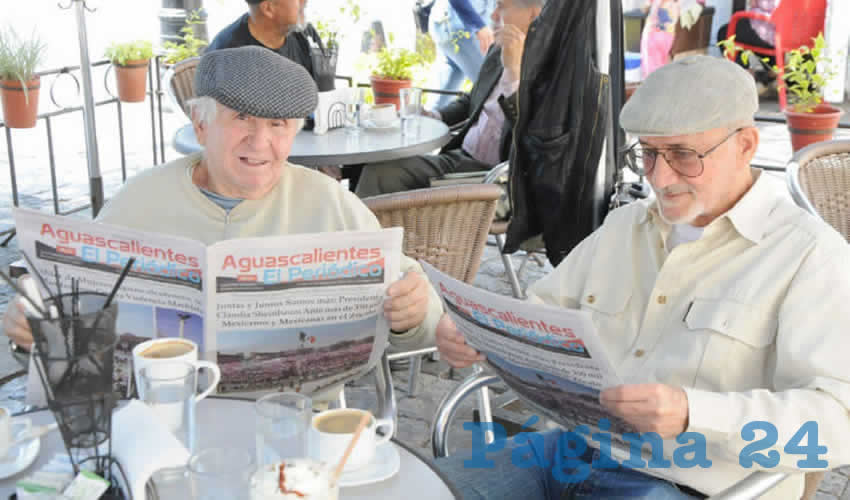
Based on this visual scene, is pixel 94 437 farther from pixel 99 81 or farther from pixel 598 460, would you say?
pixel 99 81

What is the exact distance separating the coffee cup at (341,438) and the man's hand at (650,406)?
1.24 feet

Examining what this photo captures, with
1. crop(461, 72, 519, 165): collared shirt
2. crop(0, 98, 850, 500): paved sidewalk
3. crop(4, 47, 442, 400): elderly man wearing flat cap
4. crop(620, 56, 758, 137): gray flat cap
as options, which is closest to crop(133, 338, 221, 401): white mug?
crop(4, 47, 442, 400): elderly man wearing flat cap

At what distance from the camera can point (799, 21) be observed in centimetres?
865

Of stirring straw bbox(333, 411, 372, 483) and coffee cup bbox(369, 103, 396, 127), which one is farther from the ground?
coffee cup bbox(369, 103, 396, 127)

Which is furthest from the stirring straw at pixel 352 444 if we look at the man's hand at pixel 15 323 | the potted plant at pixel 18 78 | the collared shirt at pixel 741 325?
the potted plant at pixel 18 78

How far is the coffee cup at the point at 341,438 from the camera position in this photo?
136cm

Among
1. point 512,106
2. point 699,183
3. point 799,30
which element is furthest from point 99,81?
point 699,183

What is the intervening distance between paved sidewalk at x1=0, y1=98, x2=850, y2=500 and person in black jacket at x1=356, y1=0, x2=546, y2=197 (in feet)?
2.49

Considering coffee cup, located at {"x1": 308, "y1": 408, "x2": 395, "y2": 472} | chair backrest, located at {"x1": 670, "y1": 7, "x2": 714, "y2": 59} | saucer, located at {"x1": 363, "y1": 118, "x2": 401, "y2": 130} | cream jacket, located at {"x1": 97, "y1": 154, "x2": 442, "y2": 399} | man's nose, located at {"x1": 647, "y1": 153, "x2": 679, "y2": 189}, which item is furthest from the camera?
chair backrest, located at {"x1": 670, "y1": 7, "x2": 714, "y2": 59}

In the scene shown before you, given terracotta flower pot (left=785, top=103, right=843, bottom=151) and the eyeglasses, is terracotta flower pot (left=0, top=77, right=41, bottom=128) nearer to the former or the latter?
the eyeglasses

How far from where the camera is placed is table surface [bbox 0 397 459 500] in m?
1.39

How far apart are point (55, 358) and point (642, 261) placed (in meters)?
1.25

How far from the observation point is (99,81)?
8.77 meters

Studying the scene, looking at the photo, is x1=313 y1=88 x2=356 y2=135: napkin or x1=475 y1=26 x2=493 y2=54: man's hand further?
x1=475 y1=26 x2=493 y2=54: man's hand
